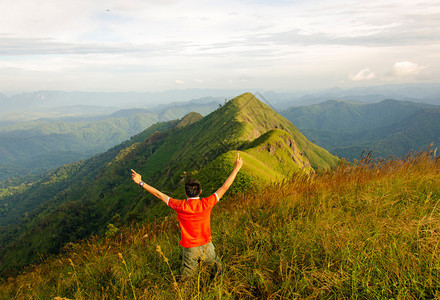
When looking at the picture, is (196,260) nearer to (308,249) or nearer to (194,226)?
(194,226)

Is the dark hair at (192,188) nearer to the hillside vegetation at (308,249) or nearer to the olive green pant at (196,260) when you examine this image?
the olive green pant at (196,260)

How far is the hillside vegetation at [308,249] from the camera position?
2770 mm

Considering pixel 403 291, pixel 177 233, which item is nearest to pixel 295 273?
pixel 403 291

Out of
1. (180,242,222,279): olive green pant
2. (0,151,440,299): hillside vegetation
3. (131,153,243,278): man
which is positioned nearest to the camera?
(0,151,440,299): hillside vegetation

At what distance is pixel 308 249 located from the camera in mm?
3410

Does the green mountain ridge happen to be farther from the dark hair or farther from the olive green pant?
the dark hair

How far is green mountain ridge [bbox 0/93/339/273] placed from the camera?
116 feet

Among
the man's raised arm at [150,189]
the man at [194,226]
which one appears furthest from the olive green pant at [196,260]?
the man's raised arm at [150,189]

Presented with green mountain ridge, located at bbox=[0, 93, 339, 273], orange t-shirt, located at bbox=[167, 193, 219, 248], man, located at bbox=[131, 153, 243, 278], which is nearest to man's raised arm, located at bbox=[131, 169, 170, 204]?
man, located at bbox=[131, 153, 243, 278]

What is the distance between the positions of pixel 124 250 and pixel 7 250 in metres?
133

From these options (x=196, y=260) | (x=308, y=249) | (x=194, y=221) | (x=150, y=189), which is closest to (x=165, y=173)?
(x=150, y=189)

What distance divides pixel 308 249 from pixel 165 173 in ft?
341

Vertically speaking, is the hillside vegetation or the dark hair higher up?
the dark hair

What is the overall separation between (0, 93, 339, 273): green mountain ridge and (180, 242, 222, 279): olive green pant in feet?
8.07
